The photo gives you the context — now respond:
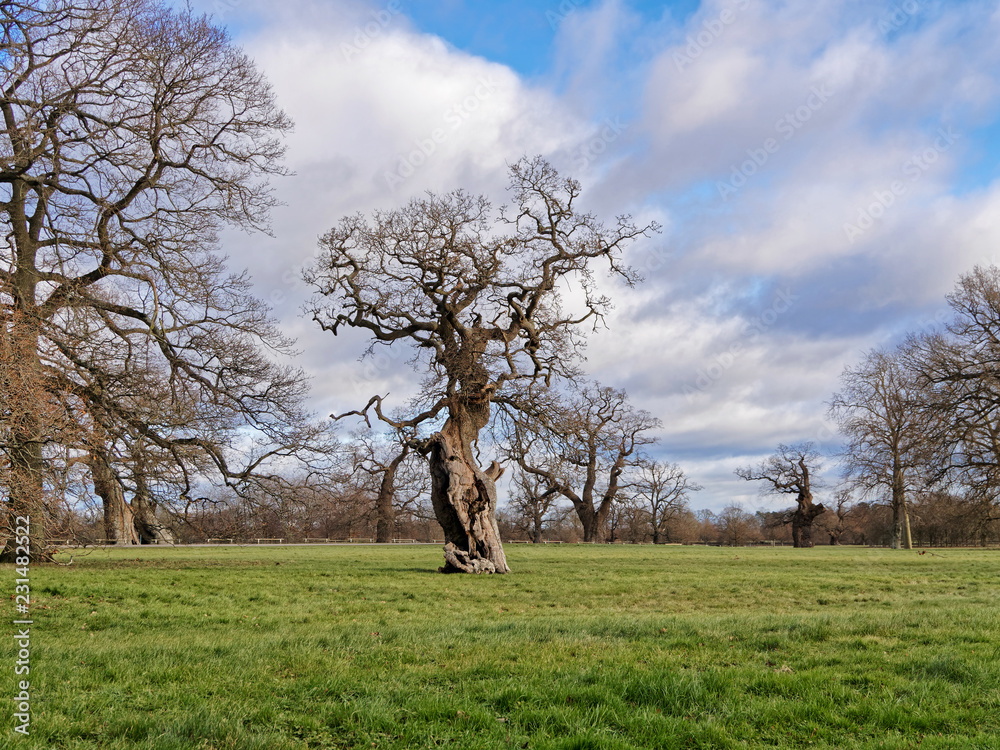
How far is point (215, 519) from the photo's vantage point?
77.0 feet

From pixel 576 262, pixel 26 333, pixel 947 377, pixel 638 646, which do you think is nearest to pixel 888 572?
pixel 947 377

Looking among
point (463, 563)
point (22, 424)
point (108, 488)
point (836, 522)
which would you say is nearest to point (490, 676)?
point (22, 424)

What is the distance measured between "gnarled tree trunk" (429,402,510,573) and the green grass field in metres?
8.83

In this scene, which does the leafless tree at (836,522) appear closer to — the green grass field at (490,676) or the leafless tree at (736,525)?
the leafless tree at (736,525)

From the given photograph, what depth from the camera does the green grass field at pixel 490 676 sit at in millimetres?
5496

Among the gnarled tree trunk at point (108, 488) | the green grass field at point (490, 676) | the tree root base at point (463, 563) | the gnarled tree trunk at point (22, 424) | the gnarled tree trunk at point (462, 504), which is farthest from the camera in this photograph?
the gnarled tree trunk at point (462, 504)

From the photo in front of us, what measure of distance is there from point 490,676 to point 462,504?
16.2 metres

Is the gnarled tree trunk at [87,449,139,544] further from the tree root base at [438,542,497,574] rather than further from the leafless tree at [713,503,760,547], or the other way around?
the leafless tree at [713,503,760,547]

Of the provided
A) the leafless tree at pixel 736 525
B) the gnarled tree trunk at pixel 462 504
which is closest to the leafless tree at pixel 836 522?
the leafless tree at pixel 736 525

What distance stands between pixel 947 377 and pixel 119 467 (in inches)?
1128

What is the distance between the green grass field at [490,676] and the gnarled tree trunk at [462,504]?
8.83m

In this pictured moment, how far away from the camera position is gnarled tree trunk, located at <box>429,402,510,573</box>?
22.9 meters

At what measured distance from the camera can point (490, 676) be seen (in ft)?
23.4

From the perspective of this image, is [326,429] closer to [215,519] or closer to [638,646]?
[215,519]
